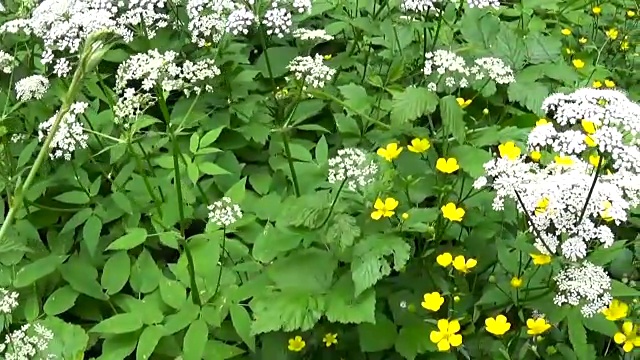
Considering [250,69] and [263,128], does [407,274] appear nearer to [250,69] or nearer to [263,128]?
[263,128]

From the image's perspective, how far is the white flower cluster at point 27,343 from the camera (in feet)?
6.18

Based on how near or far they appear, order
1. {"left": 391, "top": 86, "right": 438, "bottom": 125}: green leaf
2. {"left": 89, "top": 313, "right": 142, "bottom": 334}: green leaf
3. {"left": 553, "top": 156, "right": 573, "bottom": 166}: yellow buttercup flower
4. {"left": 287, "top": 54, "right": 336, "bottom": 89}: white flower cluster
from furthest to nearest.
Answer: {"left": 287, "top": 54, "right": 336, "bottom": 89}: white flower cluster < {"left": 391, "top": 86, "right": 438, "bottom": 125}: green leaf < {"left": 89, "top": 313, "right": 142, "bottom": 334}: green leaf < {"left": 553, "top": 156, "right": 573, "bottom": 166}: yellow buttercup flower

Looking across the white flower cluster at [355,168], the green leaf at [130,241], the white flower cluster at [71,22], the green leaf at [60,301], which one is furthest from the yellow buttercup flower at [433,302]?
the white flower cluster at [71,22]

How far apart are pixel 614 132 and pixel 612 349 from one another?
679 millimetres

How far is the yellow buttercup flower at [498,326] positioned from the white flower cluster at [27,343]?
113 centimetres

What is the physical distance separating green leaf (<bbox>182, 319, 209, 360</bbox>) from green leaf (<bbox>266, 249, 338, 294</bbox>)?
23 cm

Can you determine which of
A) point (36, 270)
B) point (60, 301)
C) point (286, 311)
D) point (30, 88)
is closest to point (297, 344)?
point (286, 311)

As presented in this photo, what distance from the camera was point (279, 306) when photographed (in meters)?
1.86

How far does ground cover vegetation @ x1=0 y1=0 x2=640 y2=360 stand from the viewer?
1.84 metres

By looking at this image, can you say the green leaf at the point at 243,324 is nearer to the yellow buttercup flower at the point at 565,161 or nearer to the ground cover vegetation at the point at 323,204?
the ground cover vegetation at the point at 323,204

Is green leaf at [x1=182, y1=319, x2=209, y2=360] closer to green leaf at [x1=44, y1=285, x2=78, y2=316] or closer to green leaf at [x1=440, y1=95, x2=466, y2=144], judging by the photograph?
green leaf at [x1=44, y1=285, x2=78, y2=316]

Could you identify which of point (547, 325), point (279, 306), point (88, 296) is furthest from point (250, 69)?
point (547, 325)

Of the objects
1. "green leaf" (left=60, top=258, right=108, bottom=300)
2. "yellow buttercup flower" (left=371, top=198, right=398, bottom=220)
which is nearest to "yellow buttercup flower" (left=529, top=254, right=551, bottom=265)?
"yellow buttercup flower" (left=371, top=198, right=398, bottom=220)

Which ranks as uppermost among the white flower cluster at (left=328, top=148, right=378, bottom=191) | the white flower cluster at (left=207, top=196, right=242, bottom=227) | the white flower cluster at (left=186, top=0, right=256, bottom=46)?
the white flower cluster at (left=186, top=0, right=256, bottom=46)
